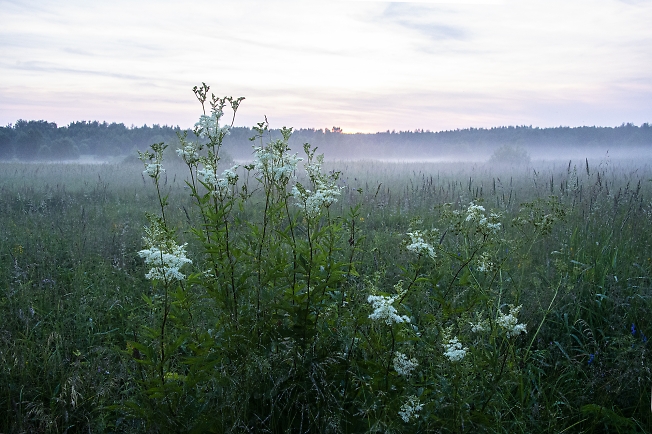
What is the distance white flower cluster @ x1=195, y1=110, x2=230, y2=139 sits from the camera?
113 inches

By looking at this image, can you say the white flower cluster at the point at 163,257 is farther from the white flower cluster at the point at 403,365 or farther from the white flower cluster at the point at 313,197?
the white flower cluster at the point at 403,365

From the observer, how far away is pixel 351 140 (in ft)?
249

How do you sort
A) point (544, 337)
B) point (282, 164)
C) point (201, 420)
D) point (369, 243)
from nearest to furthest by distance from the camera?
point (201, 420) → point (282, 164) → point (544, 337) → point (369, 243)

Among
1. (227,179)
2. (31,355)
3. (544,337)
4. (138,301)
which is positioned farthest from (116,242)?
(544,337)

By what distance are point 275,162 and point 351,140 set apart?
74620 millimetres

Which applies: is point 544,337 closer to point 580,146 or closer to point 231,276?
point 231,276

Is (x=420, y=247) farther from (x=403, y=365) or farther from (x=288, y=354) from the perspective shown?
(x=288, y=354)

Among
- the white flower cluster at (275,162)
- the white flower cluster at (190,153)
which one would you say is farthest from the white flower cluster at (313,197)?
the white flower cluster at (190,153)

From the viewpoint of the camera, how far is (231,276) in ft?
7.91

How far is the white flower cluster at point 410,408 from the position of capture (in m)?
2.07

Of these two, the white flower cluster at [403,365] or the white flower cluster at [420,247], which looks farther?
the white flower cluster at [420,247]

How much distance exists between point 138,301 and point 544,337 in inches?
167

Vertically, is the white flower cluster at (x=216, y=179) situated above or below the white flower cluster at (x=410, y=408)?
above

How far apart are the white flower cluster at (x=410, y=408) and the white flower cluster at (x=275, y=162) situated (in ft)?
4.73
